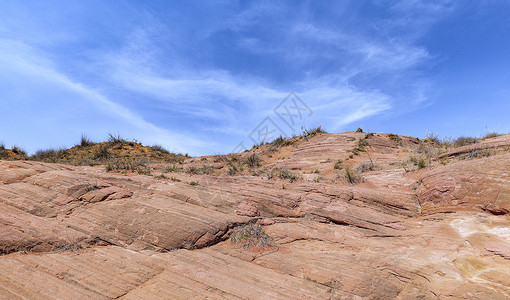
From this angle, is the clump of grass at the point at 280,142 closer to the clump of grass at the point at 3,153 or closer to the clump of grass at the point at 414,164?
the clump of grass at the point at 414,164

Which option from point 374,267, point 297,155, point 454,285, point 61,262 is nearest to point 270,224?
point 374,267

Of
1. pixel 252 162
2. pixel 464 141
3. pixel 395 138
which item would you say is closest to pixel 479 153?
pixel 464 141

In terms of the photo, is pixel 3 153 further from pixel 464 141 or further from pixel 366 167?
pixel 464 141

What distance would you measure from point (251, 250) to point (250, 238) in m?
0.40

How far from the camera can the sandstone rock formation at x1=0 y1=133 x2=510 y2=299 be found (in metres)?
4.80

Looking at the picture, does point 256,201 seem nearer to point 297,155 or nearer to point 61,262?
point 61,262

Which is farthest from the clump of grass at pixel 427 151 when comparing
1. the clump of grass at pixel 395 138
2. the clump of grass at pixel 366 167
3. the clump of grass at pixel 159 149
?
the clump of grass at pixel 159 149

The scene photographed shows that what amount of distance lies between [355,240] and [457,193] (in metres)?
4.04

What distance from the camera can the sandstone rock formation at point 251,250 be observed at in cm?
480

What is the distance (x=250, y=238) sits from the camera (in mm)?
6711

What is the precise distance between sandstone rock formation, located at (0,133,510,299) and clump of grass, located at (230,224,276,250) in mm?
238

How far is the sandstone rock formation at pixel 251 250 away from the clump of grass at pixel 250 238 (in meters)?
0.24

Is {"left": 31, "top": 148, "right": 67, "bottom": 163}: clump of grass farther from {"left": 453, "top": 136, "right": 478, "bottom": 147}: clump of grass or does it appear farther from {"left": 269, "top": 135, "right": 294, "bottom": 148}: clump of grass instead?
{"left": 453, "top": 136, "right": 478, "bottom": 147}: clump of grass

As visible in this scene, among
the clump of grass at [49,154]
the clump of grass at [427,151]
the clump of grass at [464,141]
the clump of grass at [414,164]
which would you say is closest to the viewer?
the clump of grass at [414,164]
